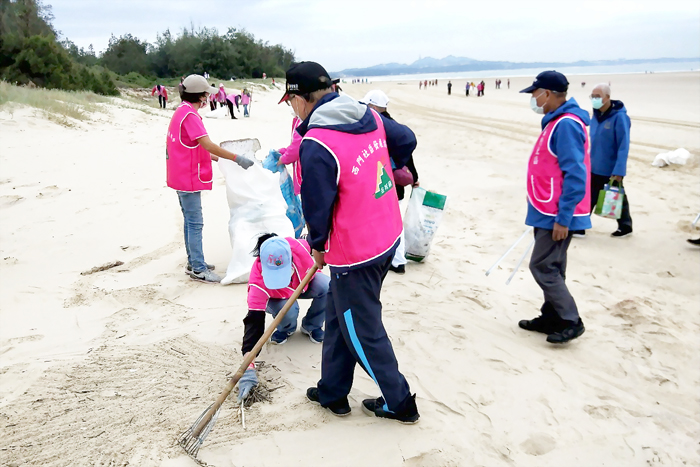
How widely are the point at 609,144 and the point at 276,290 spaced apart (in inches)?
168

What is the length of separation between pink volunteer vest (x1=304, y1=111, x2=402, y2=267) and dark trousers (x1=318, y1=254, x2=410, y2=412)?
98 mm

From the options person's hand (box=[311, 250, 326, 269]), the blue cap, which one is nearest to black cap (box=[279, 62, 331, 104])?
person's hand (box=[311, 250, 326, 269])

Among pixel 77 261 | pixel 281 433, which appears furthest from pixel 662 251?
pixel 77 261

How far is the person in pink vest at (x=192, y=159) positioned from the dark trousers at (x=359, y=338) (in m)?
1.98

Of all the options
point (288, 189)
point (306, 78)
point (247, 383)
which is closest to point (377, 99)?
point (288, 189)

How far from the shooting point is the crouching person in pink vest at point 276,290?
2.84 meters

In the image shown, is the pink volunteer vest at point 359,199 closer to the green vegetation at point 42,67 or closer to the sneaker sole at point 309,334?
the sneaker sole at point 309,334

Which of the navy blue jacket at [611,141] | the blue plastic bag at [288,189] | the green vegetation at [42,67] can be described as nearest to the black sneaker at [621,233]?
the navy blue jacket at [611,141]

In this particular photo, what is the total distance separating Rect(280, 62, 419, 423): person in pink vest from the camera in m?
2.14

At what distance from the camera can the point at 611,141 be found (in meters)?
5.47

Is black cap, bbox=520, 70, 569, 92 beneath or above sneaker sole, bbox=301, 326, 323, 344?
above

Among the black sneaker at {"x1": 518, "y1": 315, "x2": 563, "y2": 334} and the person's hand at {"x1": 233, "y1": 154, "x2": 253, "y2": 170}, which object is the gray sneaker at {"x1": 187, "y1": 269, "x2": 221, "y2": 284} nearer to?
the person's hand at {"x1": 233, "y1": 154, "x2": 253, "y2": 170}

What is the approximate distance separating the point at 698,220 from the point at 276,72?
209 ft

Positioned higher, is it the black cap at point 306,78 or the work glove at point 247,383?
the black cap at point 306,78
